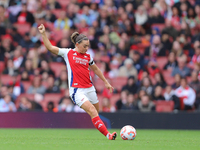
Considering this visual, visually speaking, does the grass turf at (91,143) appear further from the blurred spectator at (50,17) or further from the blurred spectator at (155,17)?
the blurred spectator at (50,17)

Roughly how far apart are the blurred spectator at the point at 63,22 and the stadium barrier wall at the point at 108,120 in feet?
18.8

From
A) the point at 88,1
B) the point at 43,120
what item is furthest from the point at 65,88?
the point at 88,1

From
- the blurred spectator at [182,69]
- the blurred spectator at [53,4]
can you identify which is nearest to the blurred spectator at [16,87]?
the blurred spectator at [53,4]

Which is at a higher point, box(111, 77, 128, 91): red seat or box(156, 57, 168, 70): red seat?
box(156, 57, 168, 70): red seat

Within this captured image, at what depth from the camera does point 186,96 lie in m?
13.3

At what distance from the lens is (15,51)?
1670 cm

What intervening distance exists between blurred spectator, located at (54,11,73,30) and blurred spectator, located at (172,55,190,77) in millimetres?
5129

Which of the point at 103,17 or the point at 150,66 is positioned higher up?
the point at 103,17

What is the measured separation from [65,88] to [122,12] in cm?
421

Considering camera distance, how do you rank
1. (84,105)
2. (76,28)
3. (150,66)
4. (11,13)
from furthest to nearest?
(11,13), (76,28), (150,66), (84,105)

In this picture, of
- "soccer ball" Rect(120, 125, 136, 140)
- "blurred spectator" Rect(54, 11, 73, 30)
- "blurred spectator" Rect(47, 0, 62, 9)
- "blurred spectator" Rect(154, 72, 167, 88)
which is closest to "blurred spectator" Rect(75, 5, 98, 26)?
"blurred spectator" Rect(54, 11, 73, 30)

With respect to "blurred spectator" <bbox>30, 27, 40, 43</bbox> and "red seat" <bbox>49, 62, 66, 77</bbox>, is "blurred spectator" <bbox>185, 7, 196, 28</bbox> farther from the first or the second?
"blurred spectator" <bbox>30, 27, 40, 43</bbox>

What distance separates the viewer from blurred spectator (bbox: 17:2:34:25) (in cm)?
1842

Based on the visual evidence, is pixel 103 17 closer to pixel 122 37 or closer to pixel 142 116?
pixel 122 37
